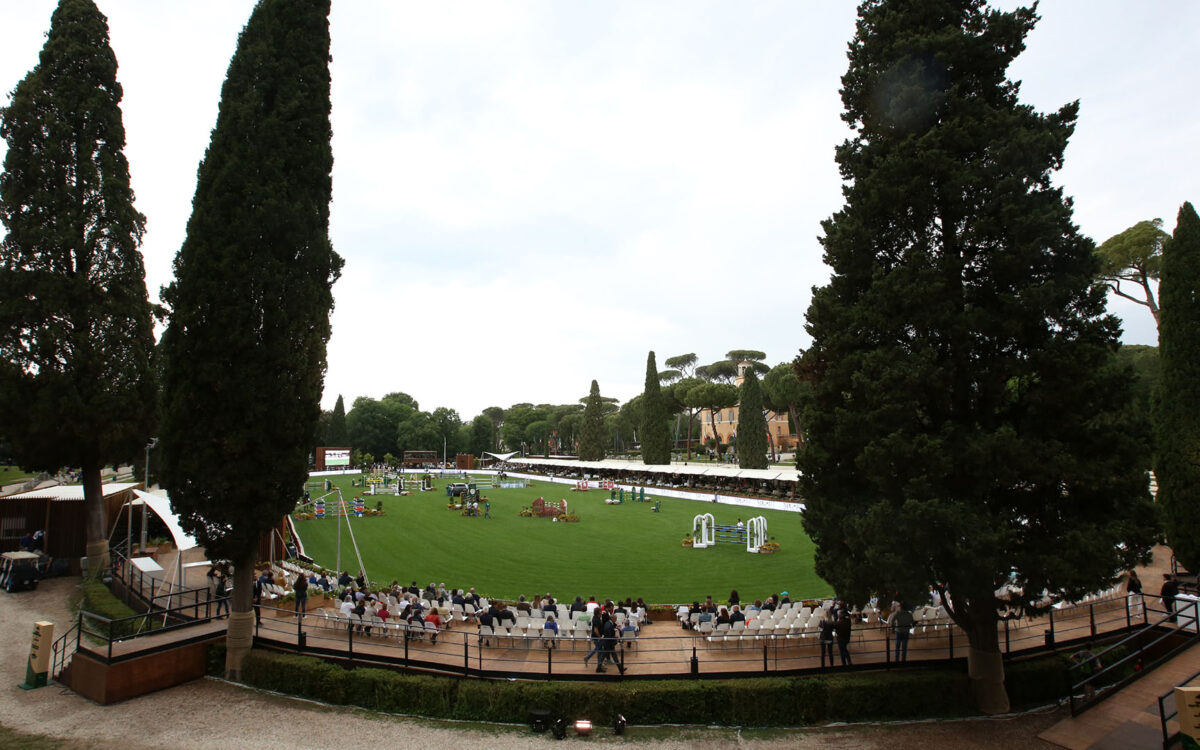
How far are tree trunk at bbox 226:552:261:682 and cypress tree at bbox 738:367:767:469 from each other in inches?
1648

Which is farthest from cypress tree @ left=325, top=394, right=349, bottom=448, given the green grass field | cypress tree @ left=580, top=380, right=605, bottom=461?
the green grass field

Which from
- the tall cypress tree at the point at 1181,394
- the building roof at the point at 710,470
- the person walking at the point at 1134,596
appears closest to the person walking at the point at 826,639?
the person walking at the point at 1134,596

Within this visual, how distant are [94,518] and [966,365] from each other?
79.1 ft

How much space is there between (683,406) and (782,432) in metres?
32.0

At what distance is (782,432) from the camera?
98.8 meters

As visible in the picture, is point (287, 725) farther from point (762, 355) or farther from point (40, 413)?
point (762, 355)

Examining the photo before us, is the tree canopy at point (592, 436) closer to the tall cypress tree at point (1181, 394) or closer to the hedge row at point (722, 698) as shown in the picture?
the tall cypress tree at point (1181, 394)

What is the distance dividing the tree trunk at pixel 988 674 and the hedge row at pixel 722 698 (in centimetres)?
22

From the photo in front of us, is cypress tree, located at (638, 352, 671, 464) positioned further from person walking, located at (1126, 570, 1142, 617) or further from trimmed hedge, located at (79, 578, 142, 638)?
trimmed hedge, located at (79, 578, 142, 638)

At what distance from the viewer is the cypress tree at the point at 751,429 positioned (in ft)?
163

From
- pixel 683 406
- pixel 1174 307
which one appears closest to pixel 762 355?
pixel 683 406

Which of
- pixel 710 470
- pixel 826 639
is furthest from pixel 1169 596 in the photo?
pixel 710 470

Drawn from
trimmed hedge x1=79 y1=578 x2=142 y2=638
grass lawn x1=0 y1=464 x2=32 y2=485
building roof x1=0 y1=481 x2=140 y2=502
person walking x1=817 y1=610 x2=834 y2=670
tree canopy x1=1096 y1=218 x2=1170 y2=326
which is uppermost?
tree canopy x1=1096 y1=218 x2=1170 y2=326

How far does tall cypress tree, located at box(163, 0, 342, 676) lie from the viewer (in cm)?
1170
